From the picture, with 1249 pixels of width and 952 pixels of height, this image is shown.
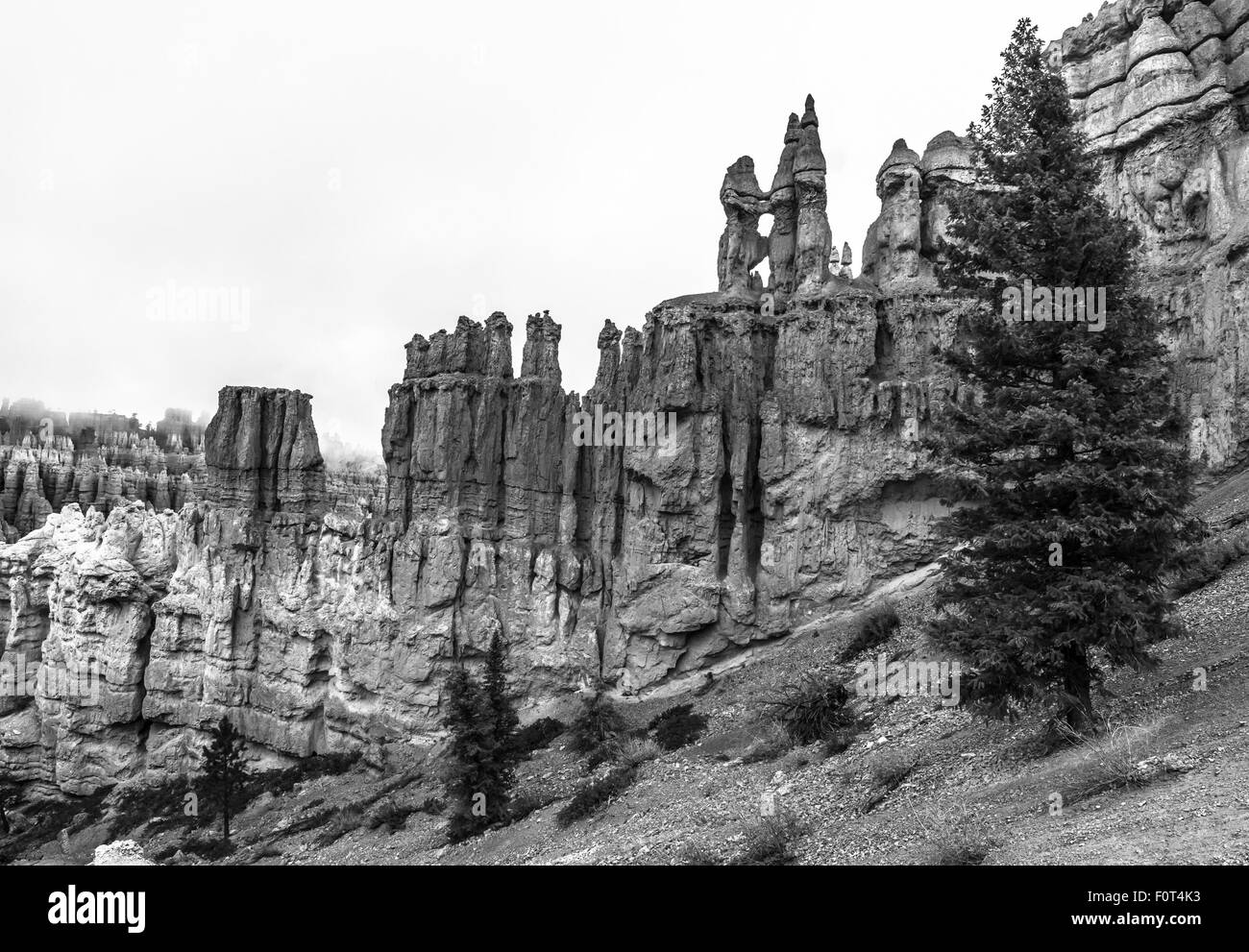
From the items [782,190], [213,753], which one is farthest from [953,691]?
[213,753]

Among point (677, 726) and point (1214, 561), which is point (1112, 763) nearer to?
point (1214, 561)

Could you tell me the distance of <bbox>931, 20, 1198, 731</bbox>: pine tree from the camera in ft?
36.9

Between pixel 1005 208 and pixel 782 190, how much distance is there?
2903 centimetres

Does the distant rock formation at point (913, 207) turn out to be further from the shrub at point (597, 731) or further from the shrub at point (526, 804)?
the shrub at point (526, 804)

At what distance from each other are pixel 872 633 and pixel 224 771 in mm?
31540

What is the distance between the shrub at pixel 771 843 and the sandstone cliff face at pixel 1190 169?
2500 centimetres

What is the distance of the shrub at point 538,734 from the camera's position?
111 ft

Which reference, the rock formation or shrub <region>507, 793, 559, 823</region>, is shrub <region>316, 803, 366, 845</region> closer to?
the rock formation

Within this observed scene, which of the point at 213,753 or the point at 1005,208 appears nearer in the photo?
the point at 1005,208

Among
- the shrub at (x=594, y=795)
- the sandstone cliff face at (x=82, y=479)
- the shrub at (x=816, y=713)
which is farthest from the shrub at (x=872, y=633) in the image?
the sandstone cliff face at (x=82, y=479)

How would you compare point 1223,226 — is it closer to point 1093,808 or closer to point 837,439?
point 837,439

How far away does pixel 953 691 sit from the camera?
18609 millimetres

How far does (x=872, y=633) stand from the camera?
94.9 ft
